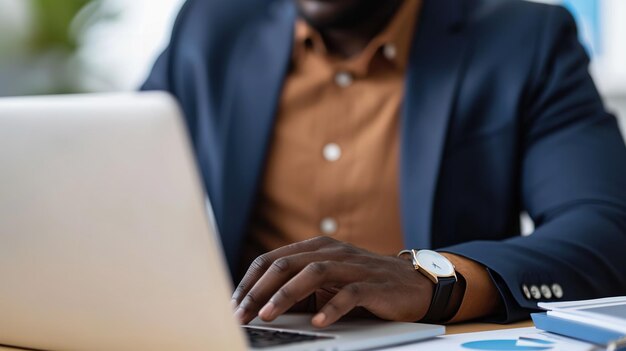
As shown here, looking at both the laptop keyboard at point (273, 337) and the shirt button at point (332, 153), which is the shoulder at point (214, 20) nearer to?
the shirt button at point (332, 153)

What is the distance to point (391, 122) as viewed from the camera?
163 cm

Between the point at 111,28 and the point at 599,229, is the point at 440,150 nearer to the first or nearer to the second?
the point at 599,229

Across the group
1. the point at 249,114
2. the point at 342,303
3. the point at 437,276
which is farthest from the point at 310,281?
the point at 249,114

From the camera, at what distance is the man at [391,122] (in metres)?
1.54

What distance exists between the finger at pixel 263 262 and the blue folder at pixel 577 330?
23cm

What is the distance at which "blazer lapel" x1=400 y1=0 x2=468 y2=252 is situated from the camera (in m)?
1.53

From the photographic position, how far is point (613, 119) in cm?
156

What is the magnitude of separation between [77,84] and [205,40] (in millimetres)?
1377

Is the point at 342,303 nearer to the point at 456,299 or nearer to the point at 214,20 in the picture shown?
the point at 456,299

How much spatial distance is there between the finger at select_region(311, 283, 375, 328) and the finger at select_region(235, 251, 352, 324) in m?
0.05

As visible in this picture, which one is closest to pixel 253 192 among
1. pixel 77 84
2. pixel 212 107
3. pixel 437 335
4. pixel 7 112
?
pixel 212 107

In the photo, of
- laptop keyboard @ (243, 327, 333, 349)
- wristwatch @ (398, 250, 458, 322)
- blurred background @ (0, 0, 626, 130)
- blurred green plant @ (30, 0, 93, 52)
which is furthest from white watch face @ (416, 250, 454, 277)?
blurred green plant @ (30, 0, 93, 52)

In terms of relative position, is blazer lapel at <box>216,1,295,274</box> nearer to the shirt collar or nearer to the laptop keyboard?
the shirt collar

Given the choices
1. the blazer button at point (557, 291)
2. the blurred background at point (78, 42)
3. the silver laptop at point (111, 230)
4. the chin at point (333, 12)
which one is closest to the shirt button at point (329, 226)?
the chin at point (333, 12)
